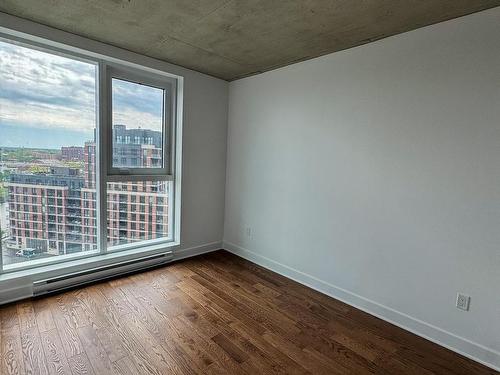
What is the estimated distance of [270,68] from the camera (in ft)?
10.3

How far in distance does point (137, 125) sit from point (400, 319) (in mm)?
3354

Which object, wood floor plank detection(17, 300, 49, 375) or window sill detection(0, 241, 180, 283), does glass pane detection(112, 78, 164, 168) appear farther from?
wood floor plank detection(17, 300, 49, 375)

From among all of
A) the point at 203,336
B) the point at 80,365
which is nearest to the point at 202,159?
the point at 203,336

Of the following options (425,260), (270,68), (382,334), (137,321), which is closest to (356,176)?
(425,260)

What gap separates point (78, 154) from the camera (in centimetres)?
274

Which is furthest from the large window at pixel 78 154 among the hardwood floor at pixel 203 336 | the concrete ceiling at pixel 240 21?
the hardwood floor at pixel 203 336

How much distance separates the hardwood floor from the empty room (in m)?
0.02

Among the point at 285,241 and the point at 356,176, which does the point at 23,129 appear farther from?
the point at 356,176

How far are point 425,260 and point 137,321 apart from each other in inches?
94.1

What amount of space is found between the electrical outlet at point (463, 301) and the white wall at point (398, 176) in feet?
0.10

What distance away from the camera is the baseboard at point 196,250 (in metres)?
A: 3.49

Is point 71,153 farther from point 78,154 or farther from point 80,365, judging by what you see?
point 80,365

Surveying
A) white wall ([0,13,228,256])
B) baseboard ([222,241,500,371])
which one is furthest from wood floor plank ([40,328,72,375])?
baseboard ([222,241,500,371])

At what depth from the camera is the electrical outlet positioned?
192 cm
